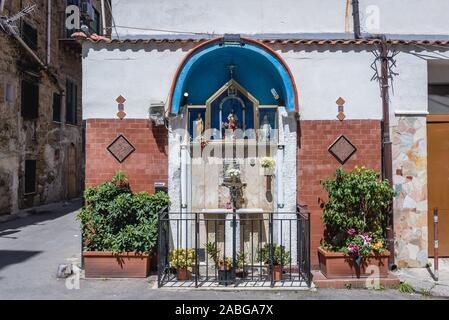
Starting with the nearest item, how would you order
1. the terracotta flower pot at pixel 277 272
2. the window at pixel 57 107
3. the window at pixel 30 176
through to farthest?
1. the terracotta flower pot at pixel 277 272
2. the window at pixel 30 176
3. the window at pixel 57 107

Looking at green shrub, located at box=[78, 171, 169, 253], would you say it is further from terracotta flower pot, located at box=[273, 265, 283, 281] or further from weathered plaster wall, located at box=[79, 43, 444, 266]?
terracotta flower pot, located at box=[273, 265, 283, 281]

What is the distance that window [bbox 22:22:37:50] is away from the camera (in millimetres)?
17031

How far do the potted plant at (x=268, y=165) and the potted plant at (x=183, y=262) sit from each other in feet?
6.44

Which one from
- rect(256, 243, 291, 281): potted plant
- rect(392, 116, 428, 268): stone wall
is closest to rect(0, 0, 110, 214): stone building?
rect(256, 243, 291, 281): potted plant

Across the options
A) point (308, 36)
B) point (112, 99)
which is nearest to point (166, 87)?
point (112, 99)

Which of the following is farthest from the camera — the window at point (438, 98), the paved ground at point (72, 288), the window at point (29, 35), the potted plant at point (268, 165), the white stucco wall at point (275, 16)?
the window at point (29, 35)

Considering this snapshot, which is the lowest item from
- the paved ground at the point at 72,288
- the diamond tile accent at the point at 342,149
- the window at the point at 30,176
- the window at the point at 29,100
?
the paved ground at the point at 72,288

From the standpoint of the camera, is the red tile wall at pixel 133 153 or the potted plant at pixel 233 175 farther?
the red tile wall at pixel 133 153

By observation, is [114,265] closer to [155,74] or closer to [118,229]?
[118,229]

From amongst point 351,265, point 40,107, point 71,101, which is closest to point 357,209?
point 351,265

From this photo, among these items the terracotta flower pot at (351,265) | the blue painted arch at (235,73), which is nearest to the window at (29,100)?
the blue painted arch at (235,73)

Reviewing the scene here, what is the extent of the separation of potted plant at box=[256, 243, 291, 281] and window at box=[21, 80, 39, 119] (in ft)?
42.6

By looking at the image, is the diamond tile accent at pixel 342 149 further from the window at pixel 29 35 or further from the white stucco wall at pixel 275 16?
the window at pixel 29 35

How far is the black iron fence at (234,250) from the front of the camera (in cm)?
704
